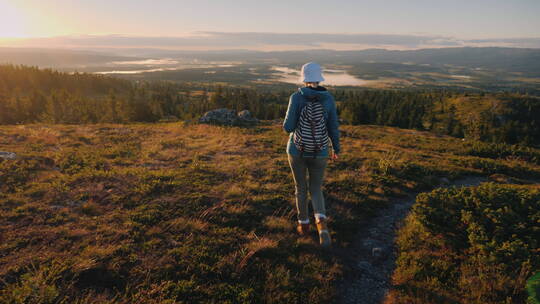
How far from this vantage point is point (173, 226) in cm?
650

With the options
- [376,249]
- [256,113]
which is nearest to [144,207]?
[376,249]

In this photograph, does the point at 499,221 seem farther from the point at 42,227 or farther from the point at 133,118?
the point at 133,118

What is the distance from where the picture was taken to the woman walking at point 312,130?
213 inches

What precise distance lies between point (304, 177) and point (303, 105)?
1.70m

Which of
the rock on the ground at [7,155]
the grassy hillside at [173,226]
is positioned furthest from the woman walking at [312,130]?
the rock on the ground at [7,155]

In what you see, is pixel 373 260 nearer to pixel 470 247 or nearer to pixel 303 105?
pixel 470 247

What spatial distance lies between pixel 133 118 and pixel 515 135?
114 meters

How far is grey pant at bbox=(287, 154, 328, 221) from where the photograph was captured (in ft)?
19.1

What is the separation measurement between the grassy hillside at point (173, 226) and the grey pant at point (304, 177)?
87 cm

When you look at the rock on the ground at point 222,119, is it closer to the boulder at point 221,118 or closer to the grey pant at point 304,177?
the boulder at point 221,118

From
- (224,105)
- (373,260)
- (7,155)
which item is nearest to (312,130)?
(373,260)

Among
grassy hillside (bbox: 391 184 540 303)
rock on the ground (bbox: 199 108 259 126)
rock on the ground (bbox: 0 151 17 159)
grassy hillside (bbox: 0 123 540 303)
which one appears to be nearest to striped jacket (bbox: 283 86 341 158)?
grassy hillside (bbox: 0 123 540 303)

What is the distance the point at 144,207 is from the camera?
24.0ft

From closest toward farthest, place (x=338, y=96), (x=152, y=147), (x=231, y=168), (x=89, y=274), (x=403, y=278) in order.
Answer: (x=89, y=274), (x=403, y=278), (x=231, y=168), (x=152, y=147), (x=338, y=96)
